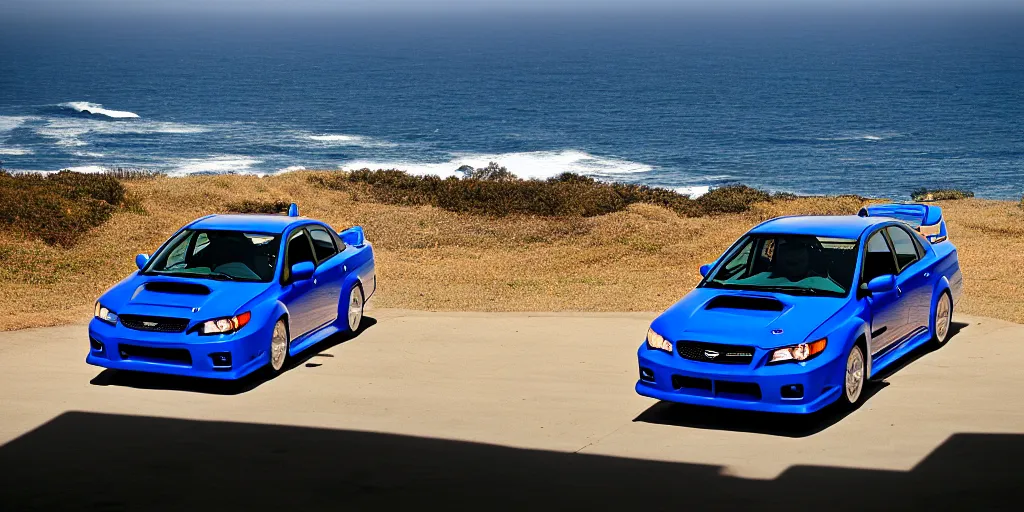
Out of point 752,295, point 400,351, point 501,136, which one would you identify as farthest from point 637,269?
point 501,136

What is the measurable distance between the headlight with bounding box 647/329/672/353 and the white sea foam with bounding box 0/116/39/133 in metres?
78.0

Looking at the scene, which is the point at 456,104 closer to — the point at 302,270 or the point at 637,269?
the point at 637,269

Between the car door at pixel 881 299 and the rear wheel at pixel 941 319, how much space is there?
1020mm

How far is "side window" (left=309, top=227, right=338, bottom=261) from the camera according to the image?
42.2 feet

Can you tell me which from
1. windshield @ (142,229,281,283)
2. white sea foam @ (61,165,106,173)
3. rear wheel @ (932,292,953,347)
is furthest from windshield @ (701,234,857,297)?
white sea foam @ (61,165,106,173)

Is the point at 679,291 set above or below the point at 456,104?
above

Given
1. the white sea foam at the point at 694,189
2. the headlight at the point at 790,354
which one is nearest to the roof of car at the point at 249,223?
the headlight at the point at 790,354

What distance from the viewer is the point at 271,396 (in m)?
10.4

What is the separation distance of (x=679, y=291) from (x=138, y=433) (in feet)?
30.8

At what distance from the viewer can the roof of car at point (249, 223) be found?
39.5 ft

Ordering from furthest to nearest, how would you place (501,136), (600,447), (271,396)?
(501,136), (271,396), (600,447)

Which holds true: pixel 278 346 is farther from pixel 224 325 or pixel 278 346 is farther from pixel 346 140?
pixel 346 140

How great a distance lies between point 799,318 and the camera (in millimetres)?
9242

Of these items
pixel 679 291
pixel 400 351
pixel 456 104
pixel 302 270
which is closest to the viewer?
pixel 302 270
